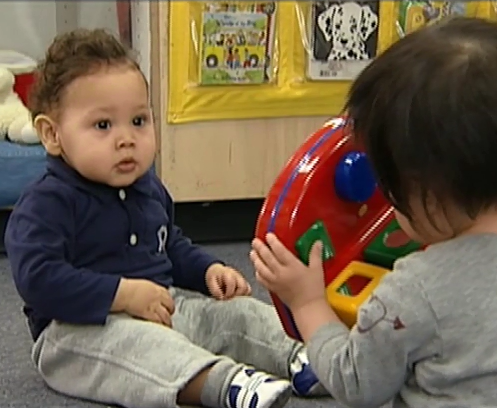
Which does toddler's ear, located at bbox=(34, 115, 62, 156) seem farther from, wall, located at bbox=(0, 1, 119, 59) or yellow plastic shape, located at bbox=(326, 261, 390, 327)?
wall, located at bbox=(0, 1, 119, 59)

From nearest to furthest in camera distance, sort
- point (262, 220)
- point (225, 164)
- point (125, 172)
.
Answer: point (262, 220) < point (125, 172) < point (225, 164)

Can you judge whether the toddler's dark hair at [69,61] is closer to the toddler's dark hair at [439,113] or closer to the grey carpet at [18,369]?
the grey carpet at [18,369]

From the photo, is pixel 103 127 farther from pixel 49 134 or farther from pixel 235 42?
pixel 235 42

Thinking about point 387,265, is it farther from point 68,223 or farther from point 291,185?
point 68,223

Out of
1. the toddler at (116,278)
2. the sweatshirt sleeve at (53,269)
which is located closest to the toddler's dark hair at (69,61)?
the toddler at (116,278)

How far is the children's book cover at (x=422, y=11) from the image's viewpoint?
1.61 meters

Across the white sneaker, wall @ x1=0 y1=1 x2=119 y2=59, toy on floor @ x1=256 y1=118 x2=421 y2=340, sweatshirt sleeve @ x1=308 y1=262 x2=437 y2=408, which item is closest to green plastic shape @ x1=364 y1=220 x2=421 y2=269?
Answer: toy on floor @ x1=256 y1=118 x2=421 y2=340

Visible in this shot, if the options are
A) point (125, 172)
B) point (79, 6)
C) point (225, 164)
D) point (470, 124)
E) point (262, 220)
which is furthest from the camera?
point (79, 6)

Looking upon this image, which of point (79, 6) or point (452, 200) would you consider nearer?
point (452, 200)

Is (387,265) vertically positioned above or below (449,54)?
below

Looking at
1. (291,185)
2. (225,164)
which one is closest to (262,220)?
(291,185)

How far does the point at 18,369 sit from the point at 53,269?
20 cm

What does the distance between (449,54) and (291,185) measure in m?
0.32

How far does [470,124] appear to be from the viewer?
62cm
